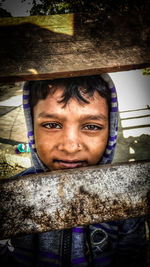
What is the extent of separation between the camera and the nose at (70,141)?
1259mm

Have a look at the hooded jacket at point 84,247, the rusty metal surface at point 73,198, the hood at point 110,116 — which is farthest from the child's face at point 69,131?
the rusty metal surface at point 73,198

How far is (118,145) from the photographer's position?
4.93 meters

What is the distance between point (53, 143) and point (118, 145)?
4.03 metres

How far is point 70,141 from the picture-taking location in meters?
1.26

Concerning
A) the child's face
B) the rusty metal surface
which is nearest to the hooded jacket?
the child's face

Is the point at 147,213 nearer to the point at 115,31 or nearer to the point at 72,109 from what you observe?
the point at 115,31

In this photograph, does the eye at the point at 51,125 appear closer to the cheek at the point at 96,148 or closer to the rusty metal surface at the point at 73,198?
the cheek at the point at 96,148

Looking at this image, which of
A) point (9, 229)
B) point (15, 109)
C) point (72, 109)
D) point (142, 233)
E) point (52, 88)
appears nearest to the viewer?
point (9, 229)

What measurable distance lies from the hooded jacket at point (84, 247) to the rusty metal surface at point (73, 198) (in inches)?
36.4

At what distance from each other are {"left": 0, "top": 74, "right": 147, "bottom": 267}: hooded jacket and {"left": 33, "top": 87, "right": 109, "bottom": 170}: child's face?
0.47 metres

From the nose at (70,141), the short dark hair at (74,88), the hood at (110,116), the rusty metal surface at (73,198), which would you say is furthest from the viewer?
the hood at (110,116)

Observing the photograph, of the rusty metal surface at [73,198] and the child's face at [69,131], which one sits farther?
the child's face at [69,131]

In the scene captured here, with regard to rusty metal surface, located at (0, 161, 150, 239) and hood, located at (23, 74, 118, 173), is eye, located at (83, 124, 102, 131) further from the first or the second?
rusty metal surface, located at (0, 161, 150, 239)

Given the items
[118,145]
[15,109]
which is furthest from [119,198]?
[15,109]
